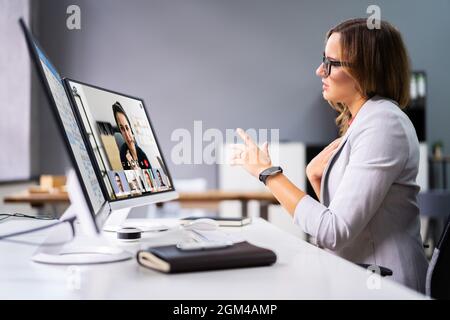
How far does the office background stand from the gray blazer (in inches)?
165

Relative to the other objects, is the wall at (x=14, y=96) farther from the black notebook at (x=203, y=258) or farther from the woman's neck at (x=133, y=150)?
the black notebook at (x=203, y=258)

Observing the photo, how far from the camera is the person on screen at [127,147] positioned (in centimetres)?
144

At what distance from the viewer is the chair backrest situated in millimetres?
1196

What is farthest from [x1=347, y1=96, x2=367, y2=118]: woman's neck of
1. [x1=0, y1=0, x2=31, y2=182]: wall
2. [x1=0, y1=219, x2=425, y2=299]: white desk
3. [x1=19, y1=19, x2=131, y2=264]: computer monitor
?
[x1=0, y1=0, x2=31, y2=182]: wall

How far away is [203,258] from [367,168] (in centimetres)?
58

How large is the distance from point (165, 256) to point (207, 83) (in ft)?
15.7

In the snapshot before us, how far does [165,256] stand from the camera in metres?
0.94

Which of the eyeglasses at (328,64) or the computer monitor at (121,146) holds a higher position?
the eyeglasses at (328,64)

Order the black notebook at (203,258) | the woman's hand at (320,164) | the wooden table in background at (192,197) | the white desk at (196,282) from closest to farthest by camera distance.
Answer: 1. the white desk at (196,282)
2. the black notebook at (203,258)
3. the woman's hand at (320,164)
4. the wooden table in background at (192,197)

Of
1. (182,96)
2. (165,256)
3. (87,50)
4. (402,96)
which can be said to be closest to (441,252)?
(402,96)

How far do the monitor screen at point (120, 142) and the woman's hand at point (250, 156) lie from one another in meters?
0.28

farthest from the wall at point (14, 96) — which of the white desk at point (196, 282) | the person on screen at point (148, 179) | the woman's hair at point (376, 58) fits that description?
the white desk at point (196, 282)
